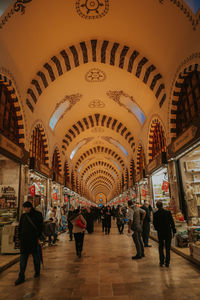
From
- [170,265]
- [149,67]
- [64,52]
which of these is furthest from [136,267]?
[64,52]

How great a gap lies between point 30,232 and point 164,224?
2494 millimetres

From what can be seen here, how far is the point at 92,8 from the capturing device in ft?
21.9

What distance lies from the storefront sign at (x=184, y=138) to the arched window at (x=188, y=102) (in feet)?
1.06

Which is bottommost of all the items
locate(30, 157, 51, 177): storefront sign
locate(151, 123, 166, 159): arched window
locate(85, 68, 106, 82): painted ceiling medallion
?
locate(30, 157, 51, 177): storefront sign

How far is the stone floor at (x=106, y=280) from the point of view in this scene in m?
3.21

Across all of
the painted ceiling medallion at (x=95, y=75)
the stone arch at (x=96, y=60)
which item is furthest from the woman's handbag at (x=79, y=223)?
the painted ceiling medallion at (x=95, y=75)

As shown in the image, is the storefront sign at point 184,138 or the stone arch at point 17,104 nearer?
the storefront sign at point 184,138

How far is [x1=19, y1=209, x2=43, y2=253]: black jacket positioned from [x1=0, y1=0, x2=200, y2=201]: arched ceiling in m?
4.22

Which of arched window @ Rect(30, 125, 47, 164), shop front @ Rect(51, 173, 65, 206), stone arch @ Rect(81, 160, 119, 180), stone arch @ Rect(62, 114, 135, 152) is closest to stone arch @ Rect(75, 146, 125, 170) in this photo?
stone arch @ Rect(81, 160, 119, 180)

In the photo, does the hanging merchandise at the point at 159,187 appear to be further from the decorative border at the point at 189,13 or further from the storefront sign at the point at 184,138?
the decorative border at the point at 189,13

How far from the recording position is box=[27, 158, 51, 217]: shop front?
8312 mm

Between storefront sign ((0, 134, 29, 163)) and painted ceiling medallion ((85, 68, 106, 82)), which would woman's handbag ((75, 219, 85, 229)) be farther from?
painted ceiling medallion ((85, 68, 106, 82))

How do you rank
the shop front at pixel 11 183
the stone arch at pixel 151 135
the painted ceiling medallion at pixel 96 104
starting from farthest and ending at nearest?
the painted ceiling medallion at pixel 96 104, the stone arch at pixel 151 135, the shop front at pixel 11 183

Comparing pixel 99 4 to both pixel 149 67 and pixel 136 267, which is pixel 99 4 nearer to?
pixel 149 67
